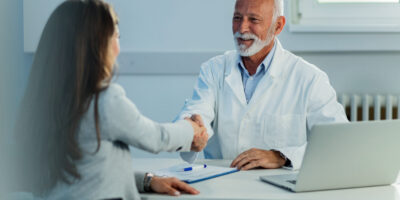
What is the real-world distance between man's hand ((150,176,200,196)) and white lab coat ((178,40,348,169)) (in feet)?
1.98

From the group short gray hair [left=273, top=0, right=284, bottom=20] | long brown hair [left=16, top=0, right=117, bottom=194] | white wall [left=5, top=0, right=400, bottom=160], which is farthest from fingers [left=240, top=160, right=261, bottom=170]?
white wall [left=5, top=0, right=400, bottom=160]

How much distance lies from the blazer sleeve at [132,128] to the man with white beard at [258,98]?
0.63 m

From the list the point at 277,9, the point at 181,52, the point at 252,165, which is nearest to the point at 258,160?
the point at 252,165

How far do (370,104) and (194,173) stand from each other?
5.73ft

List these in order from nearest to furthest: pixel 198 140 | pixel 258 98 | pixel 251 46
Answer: pixel 198 140
pixel 258 98
pixel 251 46

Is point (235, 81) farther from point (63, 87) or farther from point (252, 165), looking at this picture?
point (63, 87)

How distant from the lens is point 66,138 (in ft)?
3.71

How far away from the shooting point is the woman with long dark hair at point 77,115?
1136mm

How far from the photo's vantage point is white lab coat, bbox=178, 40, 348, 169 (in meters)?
1.97

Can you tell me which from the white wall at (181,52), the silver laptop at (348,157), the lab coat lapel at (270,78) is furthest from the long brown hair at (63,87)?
the white wall at (181,52)

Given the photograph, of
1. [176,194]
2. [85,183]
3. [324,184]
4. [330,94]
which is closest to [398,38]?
[330,94]

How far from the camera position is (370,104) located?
295cm

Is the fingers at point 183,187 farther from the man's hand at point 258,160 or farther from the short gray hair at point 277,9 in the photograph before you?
the short gray hair at point 277,9

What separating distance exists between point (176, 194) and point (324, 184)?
14.5 inches
